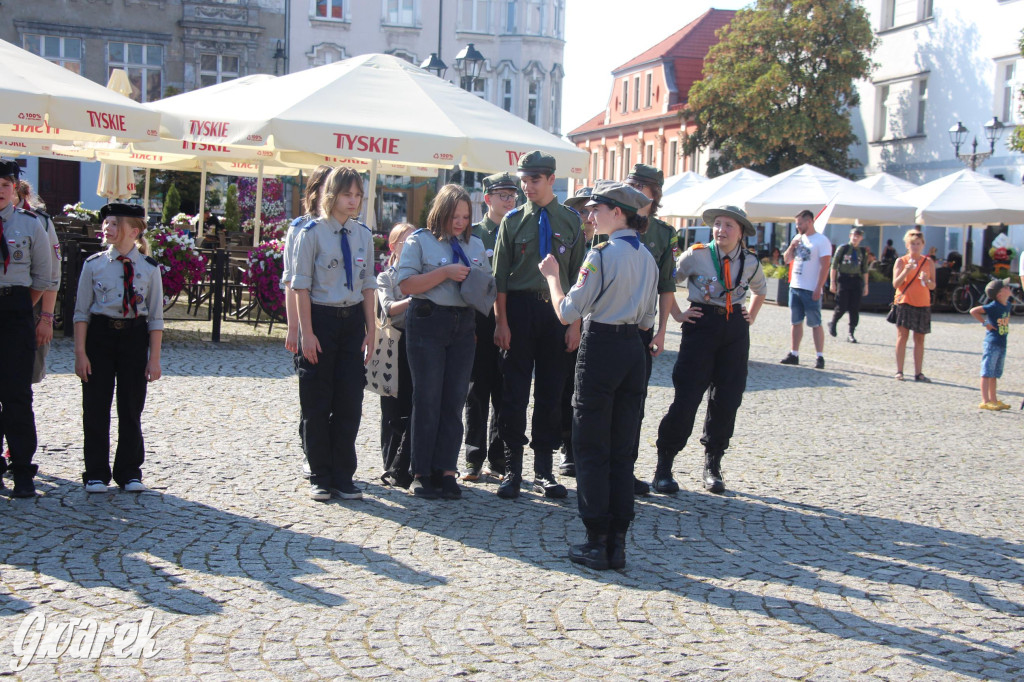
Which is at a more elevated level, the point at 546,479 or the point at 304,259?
the point at 304,259

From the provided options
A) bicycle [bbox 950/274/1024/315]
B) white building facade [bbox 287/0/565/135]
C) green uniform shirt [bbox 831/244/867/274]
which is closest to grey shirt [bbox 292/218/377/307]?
green uniform shirt [bbox 831/244/867/274]

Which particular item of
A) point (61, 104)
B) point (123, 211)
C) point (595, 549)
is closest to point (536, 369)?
point (595, 549)

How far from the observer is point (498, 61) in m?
51.1

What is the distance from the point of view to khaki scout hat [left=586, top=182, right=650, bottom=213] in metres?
5.30

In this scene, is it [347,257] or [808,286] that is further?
[808,286]

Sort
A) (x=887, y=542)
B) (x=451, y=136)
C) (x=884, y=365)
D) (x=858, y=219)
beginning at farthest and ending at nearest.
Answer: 1. (x=858, y=219)
2. (x=884, y=365)
3. (x=451, y=136)
4. (x=887, y=542)

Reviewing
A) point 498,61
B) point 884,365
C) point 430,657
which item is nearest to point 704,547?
point 430,657

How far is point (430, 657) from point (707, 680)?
99cm

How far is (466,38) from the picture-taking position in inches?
1951

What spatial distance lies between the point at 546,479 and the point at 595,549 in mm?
1492

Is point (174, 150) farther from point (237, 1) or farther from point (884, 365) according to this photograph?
point (237, 1)

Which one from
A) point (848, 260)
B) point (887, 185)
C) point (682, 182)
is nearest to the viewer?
point (848, 260)

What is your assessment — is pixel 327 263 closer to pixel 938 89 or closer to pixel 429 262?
pixel 429 262

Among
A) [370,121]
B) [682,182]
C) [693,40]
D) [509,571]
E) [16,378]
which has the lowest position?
[509,571]
